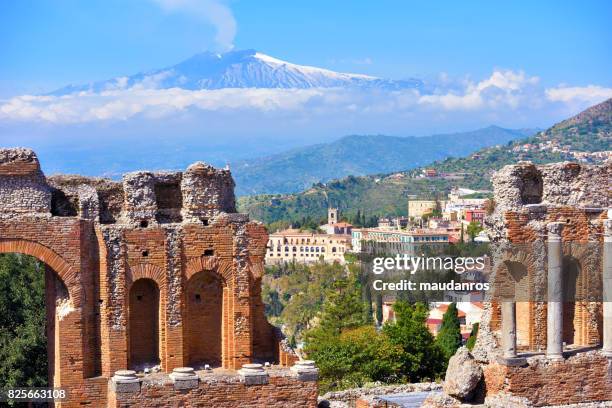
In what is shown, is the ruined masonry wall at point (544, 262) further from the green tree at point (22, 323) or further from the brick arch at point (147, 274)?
the green tree at point (22, 323)

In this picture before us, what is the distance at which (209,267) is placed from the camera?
87.5 feet

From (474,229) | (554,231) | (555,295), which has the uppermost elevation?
(474,229)

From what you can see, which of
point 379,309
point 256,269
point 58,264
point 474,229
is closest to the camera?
point 58,264

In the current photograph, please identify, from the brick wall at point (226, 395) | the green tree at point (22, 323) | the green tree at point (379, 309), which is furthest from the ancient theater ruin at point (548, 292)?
the green tree at point (379, 309)

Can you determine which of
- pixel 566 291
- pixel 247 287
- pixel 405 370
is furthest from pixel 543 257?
pixel 405 370

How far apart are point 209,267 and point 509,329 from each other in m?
7.87

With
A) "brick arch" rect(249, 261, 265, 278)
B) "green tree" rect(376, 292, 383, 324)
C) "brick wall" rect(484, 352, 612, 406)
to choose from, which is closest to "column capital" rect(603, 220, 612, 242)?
"brick wall" rect(484, 352, 612, 406)

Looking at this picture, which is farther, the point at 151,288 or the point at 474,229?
the point at 474,229

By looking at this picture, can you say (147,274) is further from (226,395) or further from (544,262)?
Answer: (544,262)

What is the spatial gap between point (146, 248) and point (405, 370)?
23.4 m

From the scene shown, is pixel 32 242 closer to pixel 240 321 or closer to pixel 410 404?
pixel 240 321

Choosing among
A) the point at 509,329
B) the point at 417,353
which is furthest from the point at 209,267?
the point at 417,353

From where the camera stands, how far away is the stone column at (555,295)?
27.7 metres

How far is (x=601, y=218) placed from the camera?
96.4ft
